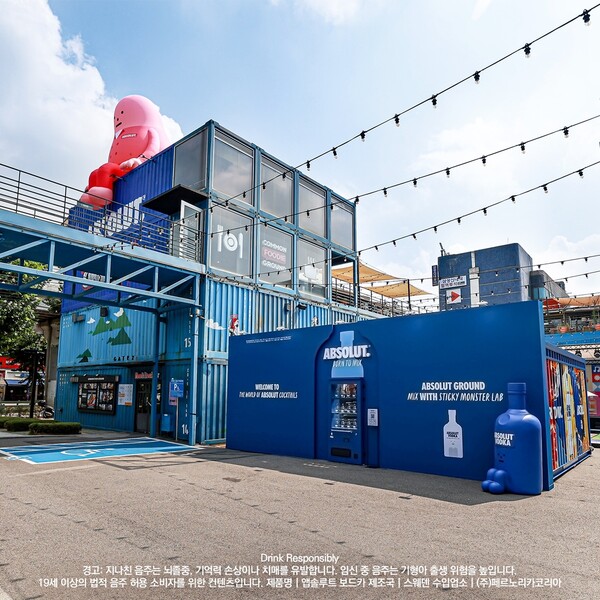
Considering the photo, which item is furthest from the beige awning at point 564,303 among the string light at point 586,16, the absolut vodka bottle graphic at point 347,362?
the string light at point 586,16

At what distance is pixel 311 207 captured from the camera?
2192 centimetres

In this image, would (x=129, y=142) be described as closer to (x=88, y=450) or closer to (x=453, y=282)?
(x=88, y=450)

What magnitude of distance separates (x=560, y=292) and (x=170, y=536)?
179 feet

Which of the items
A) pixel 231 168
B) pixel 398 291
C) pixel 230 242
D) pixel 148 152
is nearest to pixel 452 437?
pixel 230 242

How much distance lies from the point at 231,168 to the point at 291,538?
15.0m

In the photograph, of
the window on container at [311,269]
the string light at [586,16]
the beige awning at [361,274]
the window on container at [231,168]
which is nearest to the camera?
the string light at [586,16]

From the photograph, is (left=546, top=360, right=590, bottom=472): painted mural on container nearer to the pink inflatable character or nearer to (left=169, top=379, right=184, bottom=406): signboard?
(left=169, top=379, right=184, bottom=406): signboard

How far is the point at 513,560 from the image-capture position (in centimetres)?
472

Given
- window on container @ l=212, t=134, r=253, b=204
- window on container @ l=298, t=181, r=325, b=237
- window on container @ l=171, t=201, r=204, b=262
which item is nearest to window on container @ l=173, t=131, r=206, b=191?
window on container @ l=212, t=134, r=253, b=204

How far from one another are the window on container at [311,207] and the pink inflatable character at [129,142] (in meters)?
7.11

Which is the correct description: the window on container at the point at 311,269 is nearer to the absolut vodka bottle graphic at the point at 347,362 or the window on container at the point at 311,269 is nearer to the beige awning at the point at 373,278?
the beige awning at the point at 373,278

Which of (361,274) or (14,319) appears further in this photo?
(361,274)

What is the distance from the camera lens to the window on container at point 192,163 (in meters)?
17.2

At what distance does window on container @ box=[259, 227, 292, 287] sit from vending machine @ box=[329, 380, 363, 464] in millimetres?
8043
